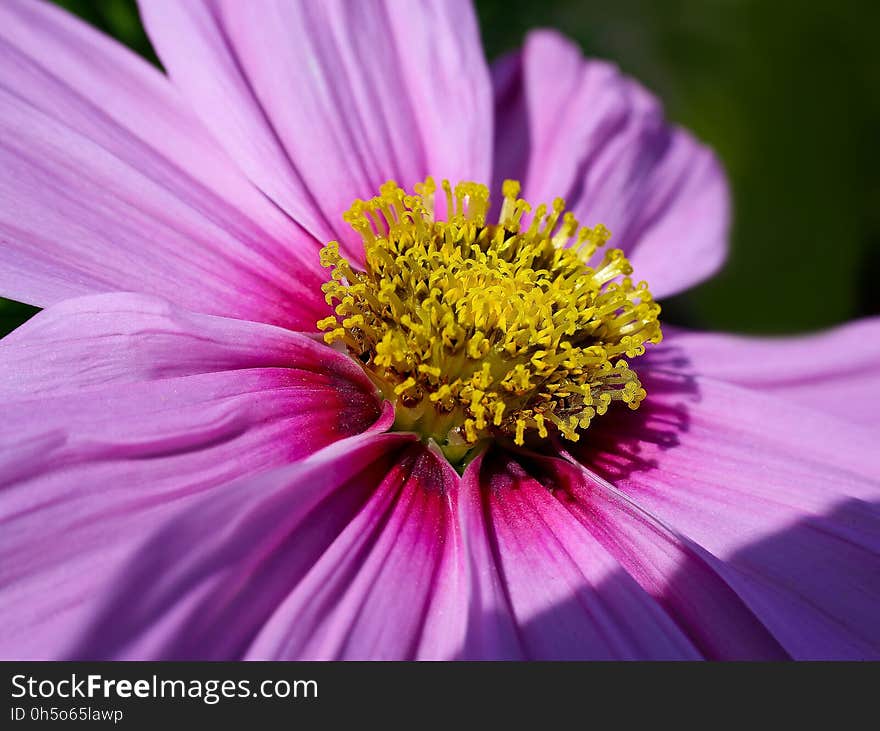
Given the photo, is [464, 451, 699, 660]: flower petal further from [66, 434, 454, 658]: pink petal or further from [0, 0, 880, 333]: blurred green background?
[0, 0, 880, 333]: blurred green background

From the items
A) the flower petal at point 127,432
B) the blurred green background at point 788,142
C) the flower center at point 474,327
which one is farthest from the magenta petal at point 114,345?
the blurred green background at point 788,142

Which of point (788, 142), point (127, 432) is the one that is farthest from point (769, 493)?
point (788, 142)

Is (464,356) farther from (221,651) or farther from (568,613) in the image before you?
(221,651)

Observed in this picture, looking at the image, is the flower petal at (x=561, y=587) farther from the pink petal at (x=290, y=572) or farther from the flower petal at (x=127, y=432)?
the flower petal at (x=127, y=432)

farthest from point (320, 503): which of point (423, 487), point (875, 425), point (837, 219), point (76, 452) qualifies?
point (837, 219)

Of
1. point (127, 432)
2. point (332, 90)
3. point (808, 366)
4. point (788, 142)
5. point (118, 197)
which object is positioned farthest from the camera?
point (788, 142)

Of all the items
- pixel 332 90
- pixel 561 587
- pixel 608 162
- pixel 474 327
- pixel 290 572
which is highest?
pixel 608 162

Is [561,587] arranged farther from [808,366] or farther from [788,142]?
[788,142]
